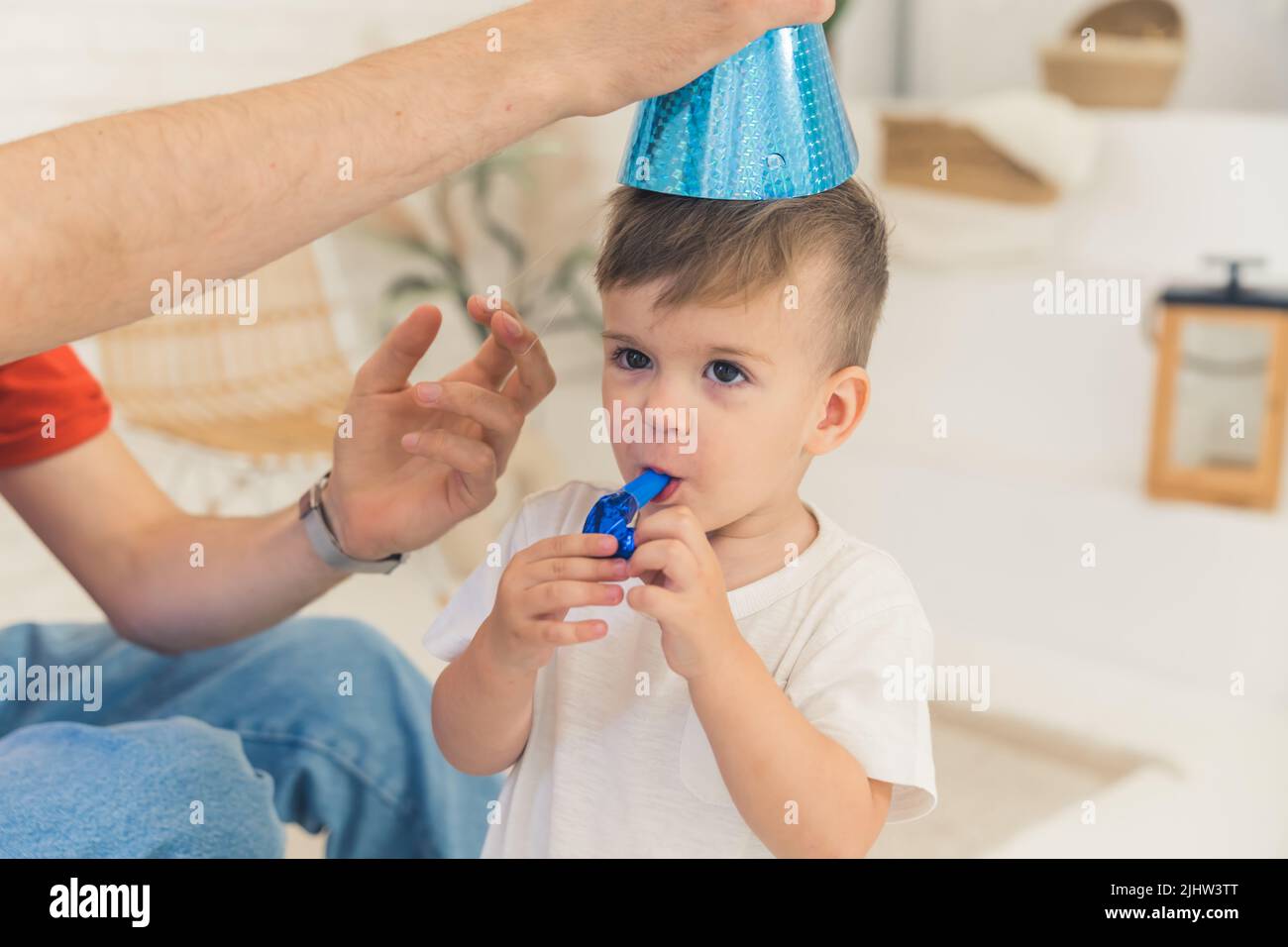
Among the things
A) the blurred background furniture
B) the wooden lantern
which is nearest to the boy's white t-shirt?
the blurred background furniture

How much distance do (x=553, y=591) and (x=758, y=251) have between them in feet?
0.45

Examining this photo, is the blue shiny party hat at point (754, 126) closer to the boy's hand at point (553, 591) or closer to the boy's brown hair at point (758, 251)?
the boy's brown hair at point (758, 251)

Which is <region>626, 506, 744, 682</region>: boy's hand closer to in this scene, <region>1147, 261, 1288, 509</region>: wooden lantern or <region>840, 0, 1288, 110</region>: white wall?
<region>1147, 261, 1288, 509</region>: wooden lantern

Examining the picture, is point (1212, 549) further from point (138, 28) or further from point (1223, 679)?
point (138, 28)

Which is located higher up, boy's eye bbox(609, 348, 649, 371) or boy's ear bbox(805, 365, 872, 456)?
boy's eye bbox(609, 348, 649, 371)

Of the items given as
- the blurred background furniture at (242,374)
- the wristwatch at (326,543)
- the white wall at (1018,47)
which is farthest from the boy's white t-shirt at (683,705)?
the white wall at (1018,47)

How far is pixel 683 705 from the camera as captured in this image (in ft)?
1.66

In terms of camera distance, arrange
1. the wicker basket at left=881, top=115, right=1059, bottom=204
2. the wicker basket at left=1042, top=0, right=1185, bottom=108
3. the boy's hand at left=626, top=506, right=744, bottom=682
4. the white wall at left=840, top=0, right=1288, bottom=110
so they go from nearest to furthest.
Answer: the boy's hand at left=626, top=506, right=744, bottom=682 < the wicker basket at left=881, top=115, right=1059, bottom=204 < the wicker basket at left=1042, top=0, right=1185, bottom=108 < the white wall at left=840, top=0, right=1288, bottom=110

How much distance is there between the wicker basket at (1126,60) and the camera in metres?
1.69

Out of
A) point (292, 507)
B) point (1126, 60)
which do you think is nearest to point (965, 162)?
point (1126, 60)

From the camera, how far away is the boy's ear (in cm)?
50

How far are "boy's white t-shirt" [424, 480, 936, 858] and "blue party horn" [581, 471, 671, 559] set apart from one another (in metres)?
0.05

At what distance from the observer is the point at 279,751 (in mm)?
757

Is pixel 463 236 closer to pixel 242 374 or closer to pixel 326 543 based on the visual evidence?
pixel 242 374
